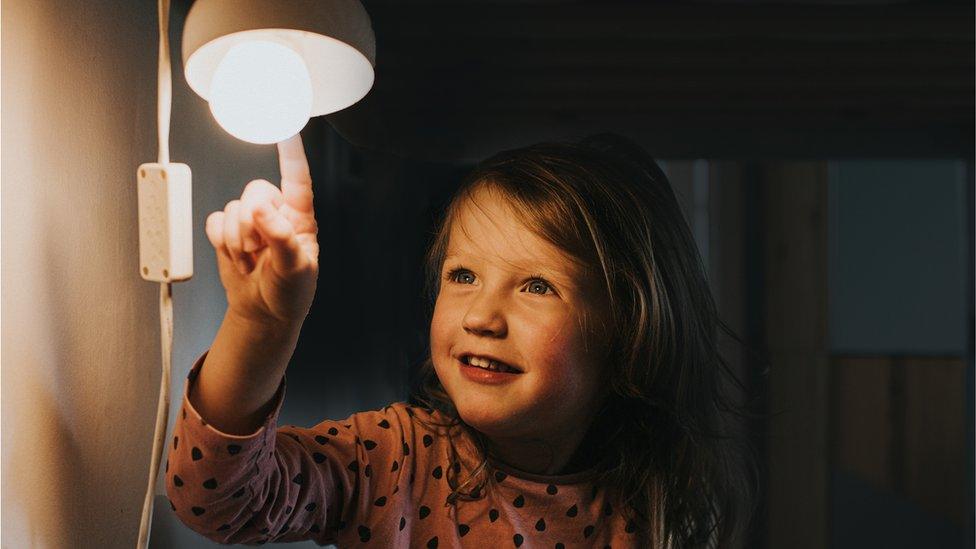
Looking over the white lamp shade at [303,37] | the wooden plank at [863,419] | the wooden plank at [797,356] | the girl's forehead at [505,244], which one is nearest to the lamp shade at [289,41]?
the white lamp shade at [303,37]

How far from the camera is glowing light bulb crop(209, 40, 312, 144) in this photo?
469mm

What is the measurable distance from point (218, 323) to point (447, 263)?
30 cm

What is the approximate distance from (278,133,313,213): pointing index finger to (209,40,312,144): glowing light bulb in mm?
36

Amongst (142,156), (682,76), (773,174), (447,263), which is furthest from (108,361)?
(773,174)

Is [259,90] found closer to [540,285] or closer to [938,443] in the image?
[540,285]

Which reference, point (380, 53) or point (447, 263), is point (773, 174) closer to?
point (380, 53)

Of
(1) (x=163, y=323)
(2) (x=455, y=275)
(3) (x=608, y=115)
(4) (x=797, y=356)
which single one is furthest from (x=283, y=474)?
(4) (x=797, y=356)

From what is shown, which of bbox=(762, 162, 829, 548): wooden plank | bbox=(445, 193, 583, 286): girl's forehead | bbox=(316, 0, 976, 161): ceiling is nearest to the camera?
bbox=(445, 193, 583, 286): girl's forehead

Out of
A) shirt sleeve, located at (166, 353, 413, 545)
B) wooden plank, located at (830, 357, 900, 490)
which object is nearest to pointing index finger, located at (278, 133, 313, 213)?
Answer: shirt sleeve, located at (166, 353, 413, 545)

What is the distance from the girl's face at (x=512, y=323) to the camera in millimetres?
670

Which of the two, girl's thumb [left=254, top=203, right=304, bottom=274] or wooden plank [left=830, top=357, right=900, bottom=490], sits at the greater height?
girl's thumb [left=254, top=203, right=304, bottom=274]

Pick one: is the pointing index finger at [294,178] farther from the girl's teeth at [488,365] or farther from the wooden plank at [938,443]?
the wooden plank at [938,443]

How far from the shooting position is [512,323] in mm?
673

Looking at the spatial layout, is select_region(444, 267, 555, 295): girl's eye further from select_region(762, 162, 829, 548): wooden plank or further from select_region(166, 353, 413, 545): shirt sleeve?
select_region(762, 162, 829, 548): wooden plank
